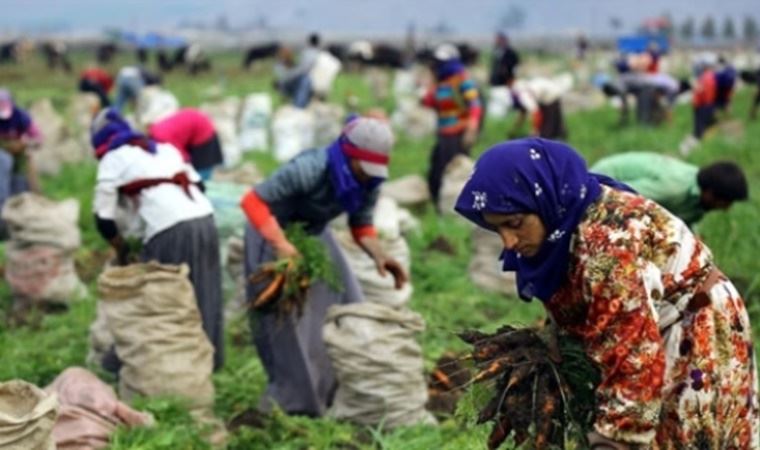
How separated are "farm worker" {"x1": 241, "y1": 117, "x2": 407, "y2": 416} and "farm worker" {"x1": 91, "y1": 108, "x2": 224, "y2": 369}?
0.98 ft

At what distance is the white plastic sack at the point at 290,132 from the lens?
10367mm

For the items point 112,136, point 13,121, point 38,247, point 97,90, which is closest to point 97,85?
point 97,90

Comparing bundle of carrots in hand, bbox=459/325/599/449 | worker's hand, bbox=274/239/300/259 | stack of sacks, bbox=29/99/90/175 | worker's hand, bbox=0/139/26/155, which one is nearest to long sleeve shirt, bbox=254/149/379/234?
worker's hand, bbox=274/239/300/259

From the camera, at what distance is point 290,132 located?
10.4 meters

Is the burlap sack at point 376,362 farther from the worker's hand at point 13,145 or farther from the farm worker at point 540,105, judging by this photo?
the farm worker at point 540,105

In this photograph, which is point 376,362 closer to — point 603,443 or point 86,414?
point 86,414

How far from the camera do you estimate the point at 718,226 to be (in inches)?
237

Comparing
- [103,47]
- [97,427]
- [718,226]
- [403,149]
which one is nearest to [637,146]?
[403,149]

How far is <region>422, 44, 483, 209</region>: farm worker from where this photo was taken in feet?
24.7

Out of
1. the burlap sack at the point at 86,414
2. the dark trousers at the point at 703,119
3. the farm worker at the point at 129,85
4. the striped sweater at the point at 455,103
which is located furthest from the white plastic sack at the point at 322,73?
the burlap sack at the point at 86,414

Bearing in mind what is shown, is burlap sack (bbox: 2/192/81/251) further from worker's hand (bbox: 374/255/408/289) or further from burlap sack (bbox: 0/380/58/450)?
burlap sack (bbox: 0/380/58/450)

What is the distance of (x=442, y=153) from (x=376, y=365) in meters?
4.10

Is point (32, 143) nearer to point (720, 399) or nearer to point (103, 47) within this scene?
point (720, 399)

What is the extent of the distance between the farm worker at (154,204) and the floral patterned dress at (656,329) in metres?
2.31
